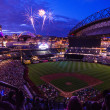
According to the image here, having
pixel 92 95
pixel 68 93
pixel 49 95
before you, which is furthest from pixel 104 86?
pixel 49 95

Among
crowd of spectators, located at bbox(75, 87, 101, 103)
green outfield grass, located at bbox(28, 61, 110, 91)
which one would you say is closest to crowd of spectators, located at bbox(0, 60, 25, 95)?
green outfield grass, located at bbox(28, 61, 110, 91)

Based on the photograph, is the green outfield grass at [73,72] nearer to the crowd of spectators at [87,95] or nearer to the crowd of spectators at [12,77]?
the crowd of spectators at [87,95]

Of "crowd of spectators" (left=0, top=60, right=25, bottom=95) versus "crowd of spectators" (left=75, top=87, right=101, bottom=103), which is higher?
"crowd of spectators" (left=0, top=60, right=25, bottom=95)

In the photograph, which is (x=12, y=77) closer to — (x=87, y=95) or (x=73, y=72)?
(x=87, y=95)

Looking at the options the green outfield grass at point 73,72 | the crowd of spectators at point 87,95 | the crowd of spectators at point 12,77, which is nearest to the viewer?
the crowd of spectators at point 87,95

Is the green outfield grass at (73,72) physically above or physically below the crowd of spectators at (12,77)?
below

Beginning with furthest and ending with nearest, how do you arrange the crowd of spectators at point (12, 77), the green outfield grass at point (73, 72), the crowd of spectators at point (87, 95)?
the green outfield grass at point (73, 72) → the crowd of spectators at point (12, 77) → the crowd of spectators at point (87, 95)

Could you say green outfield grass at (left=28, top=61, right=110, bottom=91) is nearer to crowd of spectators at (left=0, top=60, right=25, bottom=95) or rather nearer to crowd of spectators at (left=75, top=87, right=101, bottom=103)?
Answer: crowd of spectators at (left=75, top=87, right=101, bottom=103)

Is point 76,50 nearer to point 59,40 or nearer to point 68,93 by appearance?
point 59,40

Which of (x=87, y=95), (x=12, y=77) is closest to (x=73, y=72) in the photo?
(x=87, y=95)

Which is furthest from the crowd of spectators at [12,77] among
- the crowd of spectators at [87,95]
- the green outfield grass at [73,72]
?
the crowd of spectators at [87,95]

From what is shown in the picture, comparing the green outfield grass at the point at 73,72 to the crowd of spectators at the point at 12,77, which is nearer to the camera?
the crowd of spectators at the point at 12,77

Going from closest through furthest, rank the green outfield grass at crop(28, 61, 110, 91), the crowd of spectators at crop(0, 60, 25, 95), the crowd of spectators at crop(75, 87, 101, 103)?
the crowd of spectators at crop(75, 87, 101, 103) → the crowd of spectators at crop(0, 60, 25, 95) → the green outfield grass at crop(28, 61, 110, 91)
